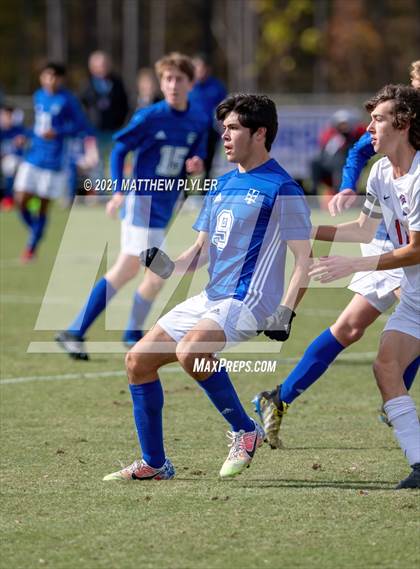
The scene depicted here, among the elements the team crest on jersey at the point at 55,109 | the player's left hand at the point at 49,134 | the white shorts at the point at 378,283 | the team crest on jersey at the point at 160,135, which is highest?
the white shorts at the point at 378,283

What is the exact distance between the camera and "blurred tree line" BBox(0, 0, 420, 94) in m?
51.3

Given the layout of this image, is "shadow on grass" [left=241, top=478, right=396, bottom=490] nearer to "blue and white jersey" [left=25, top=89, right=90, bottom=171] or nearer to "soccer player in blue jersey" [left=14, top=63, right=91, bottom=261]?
"soccer player in blue jersey" [left=14, top=63, right=91, bottom=261]

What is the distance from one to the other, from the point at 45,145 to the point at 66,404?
938 centimetres

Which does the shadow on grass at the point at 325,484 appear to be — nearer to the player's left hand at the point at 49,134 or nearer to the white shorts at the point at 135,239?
the white shorts at the point at 135,239

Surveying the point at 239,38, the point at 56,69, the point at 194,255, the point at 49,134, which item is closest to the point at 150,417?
the point at 194,255

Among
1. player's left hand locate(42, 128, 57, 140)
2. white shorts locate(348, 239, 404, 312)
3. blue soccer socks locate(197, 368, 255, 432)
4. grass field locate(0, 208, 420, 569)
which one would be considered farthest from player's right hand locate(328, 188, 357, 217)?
player's left hand locate(42, 128, 57, 140)

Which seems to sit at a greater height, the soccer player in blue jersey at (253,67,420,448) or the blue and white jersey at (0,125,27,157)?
the soccer player in blue jersey at (253,67,420,448)

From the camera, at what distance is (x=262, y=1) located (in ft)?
169

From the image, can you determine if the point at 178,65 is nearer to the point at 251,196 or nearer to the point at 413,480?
the point at 251,196

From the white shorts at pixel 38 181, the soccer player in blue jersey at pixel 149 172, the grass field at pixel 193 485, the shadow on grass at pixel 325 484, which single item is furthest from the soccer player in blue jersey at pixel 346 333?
the white shorts at pixel 38 181

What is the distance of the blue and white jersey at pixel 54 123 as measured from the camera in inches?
648

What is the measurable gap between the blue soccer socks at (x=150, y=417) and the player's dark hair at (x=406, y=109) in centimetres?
168

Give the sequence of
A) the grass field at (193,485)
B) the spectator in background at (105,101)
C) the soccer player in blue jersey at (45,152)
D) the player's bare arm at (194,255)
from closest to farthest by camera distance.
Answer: the grass field at (193,485) → the player's bare arm at (194,255) → the soccer player in blue jersey at (45,152) → the spectator in background at (105,101)

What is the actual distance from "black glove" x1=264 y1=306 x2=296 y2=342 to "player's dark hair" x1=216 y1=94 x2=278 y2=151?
0.90 meters
